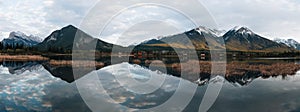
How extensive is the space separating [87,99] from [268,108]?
15601 millimetres

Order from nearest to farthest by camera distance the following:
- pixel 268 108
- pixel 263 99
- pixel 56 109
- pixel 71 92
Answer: pixel 56 109, pixel 268 108, pixel 263 99, pixel 71 92

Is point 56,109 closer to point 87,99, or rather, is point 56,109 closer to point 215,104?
point 87,99

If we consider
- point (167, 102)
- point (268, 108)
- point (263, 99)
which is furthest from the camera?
point (263, 99)

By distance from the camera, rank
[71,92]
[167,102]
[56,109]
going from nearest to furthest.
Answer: [56,109] < [167,102] < [71,92]

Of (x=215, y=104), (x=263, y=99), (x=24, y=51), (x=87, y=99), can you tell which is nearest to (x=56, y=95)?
(x=87, y=99)

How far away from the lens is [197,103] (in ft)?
70.4

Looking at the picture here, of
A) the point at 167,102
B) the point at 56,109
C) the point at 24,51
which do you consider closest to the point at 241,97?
the point at 167,102

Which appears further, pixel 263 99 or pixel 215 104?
pixel 263 99

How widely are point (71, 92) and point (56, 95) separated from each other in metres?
2.01

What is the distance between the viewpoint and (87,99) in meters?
23.0

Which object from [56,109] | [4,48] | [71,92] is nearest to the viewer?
[56,109]

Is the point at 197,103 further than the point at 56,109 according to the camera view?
Yes

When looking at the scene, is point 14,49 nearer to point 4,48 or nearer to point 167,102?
point 4,48

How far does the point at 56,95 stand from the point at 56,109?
20.3 feet
